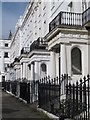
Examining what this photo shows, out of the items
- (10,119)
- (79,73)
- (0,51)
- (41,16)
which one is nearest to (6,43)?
(0,51)

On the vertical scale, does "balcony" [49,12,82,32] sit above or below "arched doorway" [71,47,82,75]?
above

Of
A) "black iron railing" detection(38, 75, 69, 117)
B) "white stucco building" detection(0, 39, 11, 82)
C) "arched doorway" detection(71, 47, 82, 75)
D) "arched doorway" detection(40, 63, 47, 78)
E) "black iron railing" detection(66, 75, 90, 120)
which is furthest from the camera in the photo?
"white stucco building" detection(0, 39, 11, 82)

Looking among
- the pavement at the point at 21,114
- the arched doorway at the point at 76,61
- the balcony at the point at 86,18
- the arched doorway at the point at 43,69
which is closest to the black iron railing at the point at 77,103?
the pavement at the point at 21,114

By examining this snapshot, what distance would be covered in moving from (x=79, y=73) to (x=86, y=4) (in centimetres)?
417

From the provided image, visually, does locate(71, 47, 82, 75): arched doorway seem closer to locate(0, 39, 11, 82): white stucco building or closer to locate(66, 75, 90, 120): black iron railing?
locate(66, 75, 90, 120): black iron railing

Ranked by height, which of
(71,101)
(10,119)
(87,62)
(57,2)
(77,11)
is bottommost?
(10,119)

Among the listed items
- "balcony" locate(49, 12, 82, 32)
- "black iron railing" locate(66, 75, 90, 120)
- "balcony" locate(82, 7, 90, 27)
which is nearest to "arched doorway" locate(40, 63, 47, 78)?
"balcony" locate(49, 12, 82, 32)

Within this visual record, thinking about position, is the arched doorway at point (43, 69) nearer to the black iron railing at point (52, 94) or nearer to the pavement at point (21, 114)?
the pavement at point (21, 114)

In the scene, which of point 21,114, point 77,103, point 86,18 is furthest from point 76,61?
point 77,103

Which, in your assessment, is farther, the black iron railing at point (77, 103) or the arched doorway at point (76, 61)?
the arched doorway at point (76, 61)

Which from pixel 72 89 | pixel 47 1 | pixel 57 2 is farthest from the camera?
pixel 47 1

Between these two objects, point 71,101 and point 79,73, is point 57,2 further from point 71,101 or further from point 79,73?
point 71,101

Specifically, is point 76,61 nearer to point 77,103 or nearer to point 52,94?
point 52,94

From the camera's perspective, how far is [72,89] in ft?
28.0
